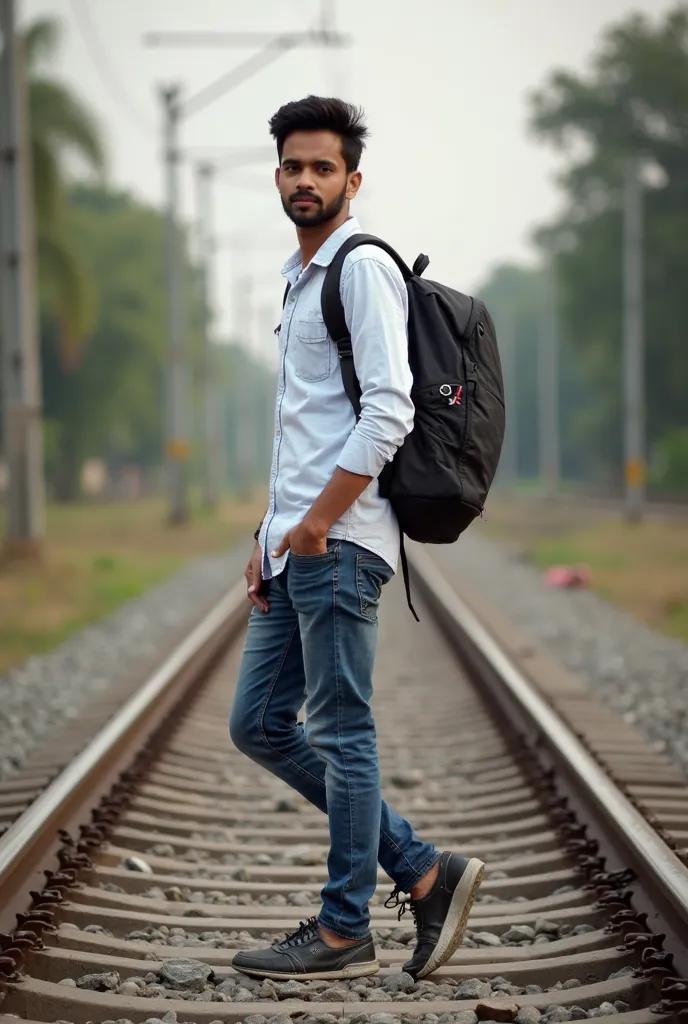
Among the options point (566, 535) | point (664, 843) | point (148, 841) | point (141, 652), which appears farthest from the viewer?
point (566, 535)

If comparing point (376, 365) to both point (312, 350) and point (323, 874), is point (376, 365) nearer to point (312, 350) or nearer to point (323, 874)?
point (312, 350)

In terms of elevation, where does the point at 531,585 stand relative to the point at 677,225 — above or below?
below

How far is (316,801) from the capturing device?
12.6ft

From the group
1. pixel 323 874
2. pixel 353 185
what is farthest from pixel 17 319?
pixel 353 185

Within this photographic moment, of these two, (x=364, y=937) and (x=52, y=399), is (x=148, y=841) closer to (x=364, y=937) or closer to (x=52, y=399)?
(x=364, y=937)

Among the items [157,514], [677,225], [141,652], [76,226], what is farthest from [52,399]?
[141,652]

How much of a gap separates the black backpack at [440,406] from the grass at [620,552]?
742 centimetres

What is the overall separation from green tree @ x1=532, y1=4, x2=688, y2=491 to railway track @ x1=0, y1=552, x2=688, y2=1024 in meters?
39.3


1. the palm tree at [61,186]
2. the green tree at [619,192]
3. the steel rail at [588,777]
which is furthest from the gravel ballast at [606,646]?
the green tree at [619,192]

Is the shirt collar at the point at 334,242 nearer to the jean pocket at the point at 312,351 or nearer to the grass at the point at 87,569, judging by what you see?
the jean pocket at the point at 312,351

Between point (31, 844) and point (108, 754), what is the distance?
1391mm

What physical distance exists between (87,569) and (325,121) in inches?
584

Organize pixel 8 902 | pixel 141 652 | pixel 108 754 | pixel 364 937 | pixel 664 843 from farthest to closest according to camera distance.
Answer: pixel 141 652
pixel 108 754
pixel 664 843
pixel 8 902
pixel 364 937

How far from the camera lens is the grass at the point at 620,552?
14281mm
